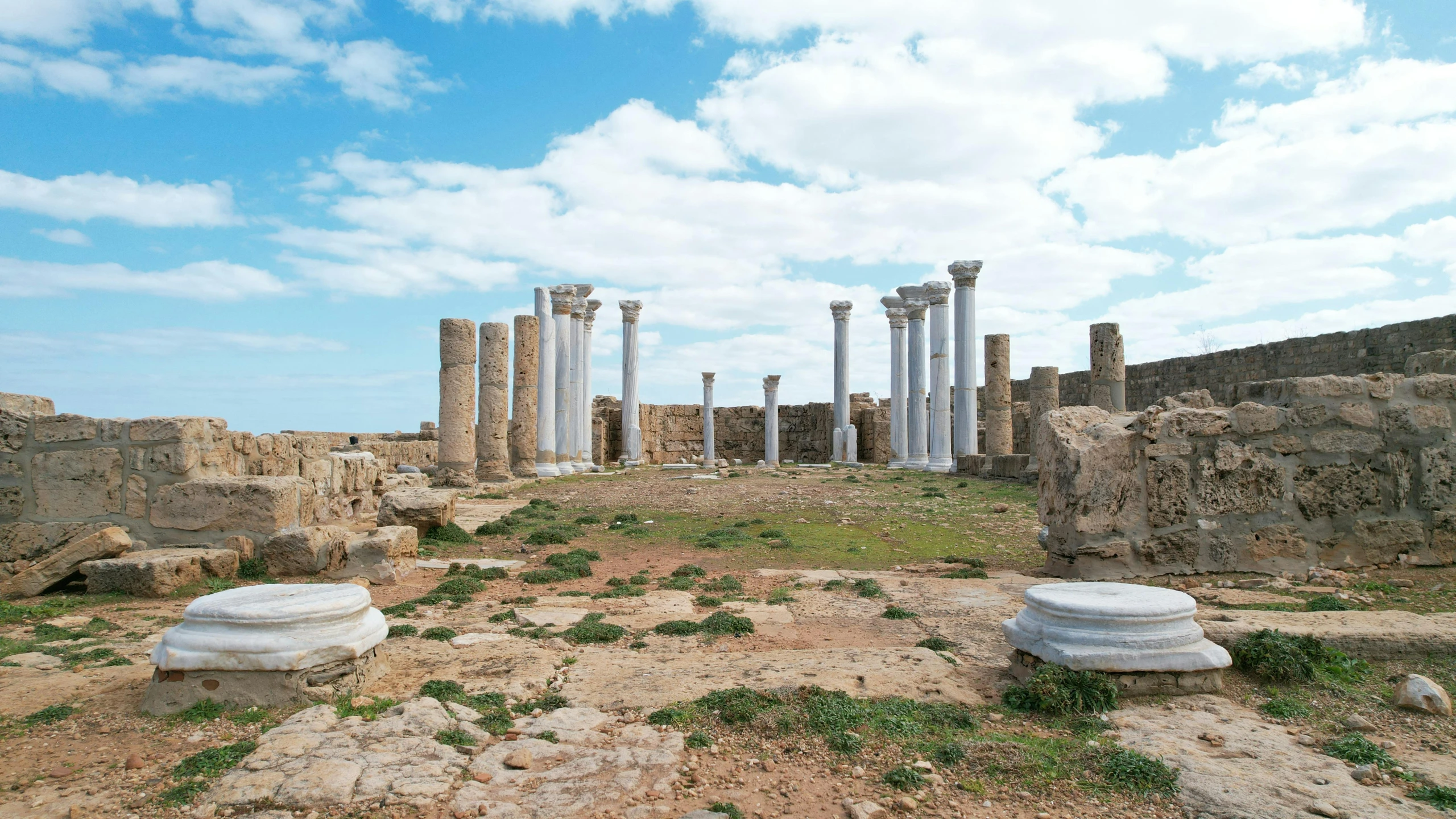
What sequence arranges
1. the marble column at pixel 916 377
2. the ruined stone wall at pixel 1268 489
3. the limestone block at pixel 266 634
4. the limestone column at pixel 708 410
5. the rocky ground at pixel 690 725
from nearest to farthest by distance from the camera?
the rocky ground at pixel 690 725 < the limestone block at pixel 266 634 < the ruined stone wall at pixel 1268 489 < the marble column at pixel 916 377 < the limestone column at pixel 708 410

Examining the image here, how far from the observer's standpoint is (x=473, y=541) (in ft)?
34.4

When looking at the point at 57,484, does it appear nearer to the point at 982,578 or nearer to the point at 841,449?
the point at 982,578

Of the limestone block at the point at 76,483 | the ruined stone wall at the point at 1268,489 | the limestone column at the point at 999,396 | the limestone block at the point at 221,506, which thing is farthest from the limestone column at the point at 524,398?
the ruined stone wall at the point at 1268,489

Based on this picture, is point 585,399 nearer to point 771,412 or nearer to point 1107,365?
point 771,412

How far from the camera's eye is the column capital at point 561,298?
24688 mm

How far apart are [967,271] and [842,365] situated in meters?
7.22

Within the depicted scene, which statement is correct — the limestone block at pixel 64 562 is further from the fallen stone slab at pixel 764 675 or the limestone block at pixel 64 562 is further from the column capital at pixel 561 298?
the column capital at pixel 561 298

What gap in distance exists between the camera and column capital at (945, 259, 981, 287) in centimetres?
2328

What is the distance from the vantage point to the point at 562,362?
25141mm

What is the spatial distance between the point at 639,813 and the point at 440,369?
14.1 meters

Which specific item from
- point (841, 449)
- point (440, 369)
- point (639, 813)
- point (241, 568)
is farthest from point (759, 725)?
point (841, 449)

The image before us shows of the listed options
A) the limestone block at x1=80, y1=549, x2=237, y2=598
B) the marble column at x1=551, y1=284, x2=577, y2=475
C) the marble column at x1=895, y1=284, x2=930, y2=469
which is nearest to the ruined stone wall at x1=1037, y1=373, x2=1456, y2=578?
the limestone block at x1=80, y1=549, x2=237, y2=598

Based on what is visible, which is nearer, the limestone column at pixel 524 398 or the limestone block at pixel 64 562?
the limestone block at pixel 64 562

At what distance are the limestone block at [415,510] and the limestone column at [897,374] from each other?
63.7ft
